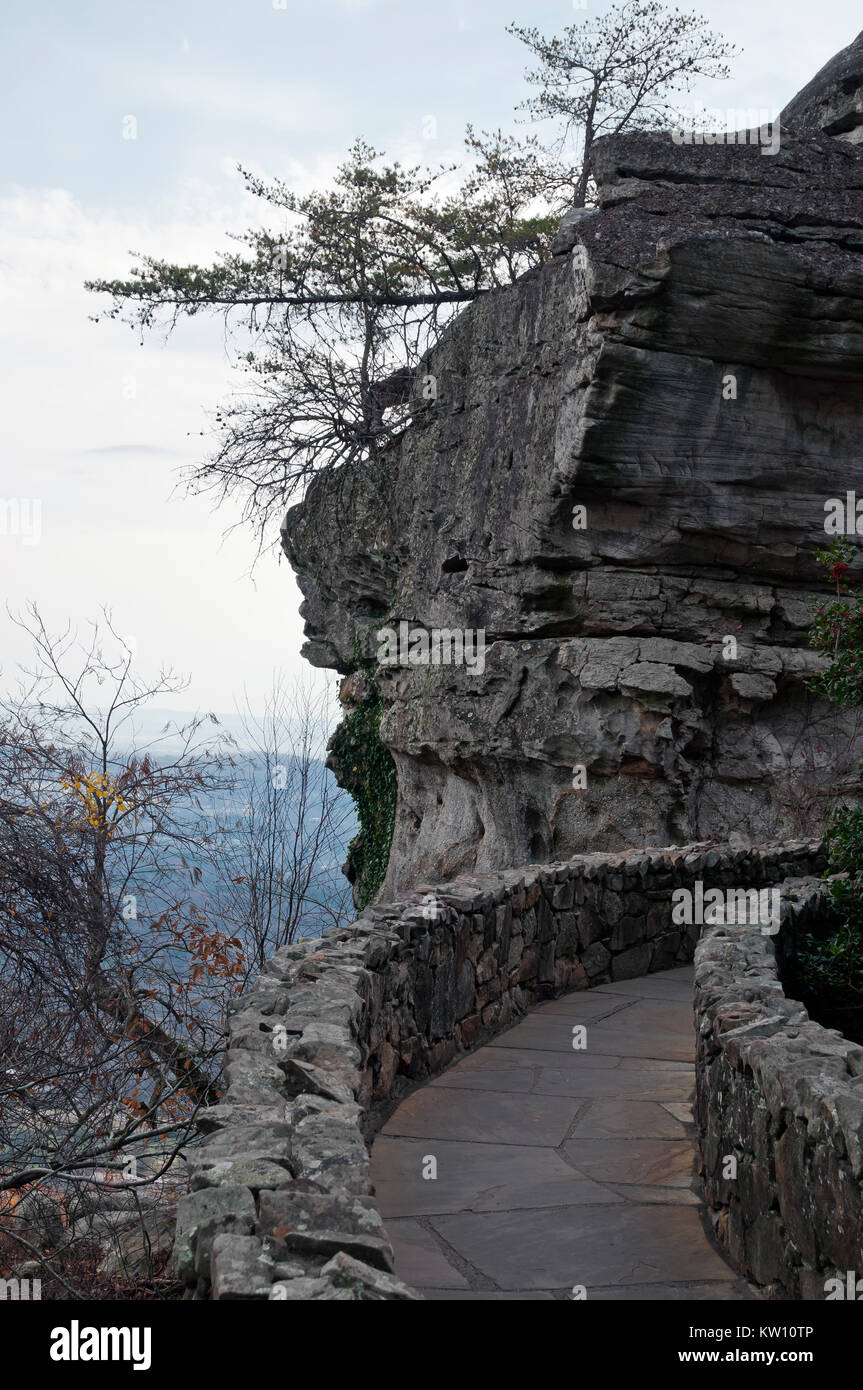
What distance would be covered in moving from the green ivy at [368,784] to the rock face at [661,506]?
3109 mm

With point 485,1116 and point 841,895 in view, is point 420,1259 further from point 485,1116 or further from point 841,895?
point 841,895

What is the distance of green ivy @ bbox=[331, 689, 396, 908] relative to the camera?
818 inches

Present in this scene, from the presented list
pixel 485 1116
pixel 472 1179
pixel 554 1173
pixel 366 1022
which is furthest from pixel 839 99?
pixel 472 1179

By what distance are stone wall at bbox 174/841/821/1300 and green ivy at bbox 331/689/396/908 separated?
1033 cm

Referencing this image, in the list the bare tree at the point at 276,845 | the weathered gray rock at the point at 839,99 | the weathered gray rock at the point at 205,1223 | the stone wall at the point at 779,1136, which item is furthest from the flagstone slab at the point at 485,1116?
the weathered gray rock at the point at 839,99

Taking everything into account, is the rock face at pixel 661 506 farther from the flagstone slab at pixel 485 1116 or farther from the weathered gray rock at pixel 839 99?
the flagstone slab at pixel 485 1116

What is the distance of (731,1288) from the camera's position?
378 cm

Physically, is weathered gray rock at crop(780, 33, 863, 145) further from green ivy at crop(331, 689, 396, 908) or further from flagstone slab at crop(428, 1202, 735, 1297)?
flagstone slab at crop(428, 1202, 735, 1297)

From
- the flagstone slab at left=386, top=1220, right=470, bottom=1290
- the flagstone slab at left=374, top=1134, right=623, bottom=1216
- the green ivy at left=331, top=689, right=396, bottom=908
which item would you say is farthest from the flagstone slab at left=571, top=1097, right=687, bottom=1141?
the green ivy at left=331, top=689, right=396, bottom=908

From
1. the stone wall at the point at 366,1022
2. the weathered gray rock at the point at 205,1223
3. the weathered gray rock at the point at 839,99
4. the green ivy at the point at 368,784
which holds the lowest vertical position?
the weathered gray rock at the point at 205,1223

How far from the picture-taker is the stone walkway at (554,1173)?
3.83m

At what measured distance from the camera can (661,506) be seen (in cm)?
1577

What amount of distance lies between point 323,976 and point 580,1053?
7.61 feet

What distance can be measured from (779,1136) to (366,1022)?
6.81ft
